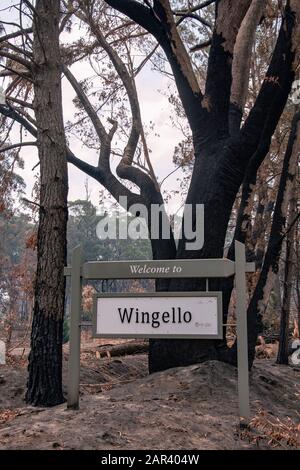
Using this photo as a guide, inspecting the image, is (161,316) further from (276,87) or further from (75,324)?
(276,87)

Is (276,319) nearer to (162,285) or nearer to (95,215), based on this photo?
(162,285)

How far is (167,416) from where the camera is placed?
4430mm

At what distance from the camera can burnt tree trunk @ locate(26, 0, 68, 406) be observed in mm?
5957

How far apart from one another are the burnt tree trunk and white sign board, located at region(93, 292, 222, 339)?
1.33 m

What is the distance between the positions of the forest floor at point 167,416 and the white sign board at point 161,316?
2.51 ft

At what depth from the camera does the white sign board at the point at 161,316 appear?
4.72 meters

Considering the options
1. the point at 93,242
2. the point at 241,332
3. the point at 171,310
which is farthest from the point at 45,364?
the point at 93,242

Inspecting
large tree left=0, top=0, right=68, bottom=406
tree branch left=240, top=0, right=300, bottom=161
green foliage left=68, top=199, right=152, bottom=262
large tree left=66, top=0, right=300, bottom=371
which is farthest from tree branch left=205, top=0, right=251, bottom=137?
green foliage left=68, top=199, right=152, bottom=262

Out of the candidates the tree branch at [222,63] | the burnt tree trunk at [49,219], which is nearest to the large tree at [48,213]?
the burnt tree trunk at [49,219]

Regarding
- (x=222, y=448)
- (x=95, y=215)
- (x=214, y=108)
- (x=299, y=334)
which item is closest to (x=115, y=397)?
(x=222, y=448)

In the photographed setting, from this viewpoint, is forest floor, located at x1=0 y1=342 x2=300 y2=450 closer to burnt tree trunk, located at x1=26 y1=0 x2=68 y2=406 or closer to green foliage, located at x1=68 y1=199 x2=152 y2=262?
Answer: burnt tree trunk, located at x1=26 y1=0 x2=68 y2=406

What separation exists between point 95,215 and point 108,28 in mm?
49979

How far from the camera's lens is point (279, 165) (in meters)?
13.3
